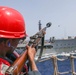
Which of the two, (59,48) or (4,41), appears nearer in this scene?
(4,41)

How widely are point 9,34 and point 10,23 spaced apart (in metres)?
0.07

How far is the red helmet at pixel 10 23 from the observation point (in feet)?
6.09

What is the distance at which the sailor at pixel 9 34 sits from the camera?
1.86m

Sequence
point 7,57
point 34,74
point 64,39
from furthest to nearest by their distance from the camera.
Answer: point 64,39 < point 7,57 < point 34,74

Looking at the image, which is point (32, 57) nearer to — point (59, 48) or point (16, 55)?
point (16, 55)

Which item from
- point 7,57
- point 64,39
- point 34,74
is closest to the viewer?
point 34,74

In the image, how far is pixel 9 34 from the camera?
1.88 metres

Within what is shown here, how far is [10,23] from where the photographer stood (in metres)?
1.87

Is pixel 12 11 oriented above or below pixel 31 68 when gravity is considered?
above

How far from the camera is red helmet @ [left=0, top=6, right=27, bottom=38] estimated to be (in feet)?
6.09

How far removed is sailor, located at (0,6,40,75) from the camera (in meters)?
1.86

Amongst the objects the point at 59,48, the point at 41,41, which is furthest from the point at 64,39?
the point at 41,41

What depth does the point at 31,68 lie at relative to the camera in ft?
6.17

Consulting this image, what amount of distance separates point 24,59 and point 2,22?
0.26m
